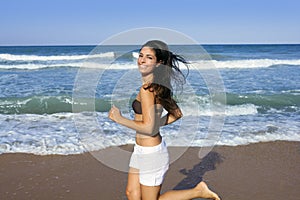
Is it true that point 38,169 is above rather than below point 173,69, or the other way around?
below

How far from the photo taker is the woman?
2539 mm

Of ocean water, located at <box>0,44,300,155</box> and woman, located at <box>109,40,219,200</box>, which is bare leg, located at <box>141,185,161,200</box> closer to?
woman, located at <box>109,40,219,200</box>

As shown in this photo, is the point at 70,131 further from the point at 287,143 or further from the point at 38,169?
the point at 287,143

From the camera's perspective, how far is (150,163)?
2.72m

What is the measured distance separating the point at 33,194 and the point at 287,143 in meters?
4.26

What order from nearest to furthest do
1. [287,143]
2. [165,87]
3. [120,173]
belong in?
1. [165,87]
2. [120,173]
3. [287,143]

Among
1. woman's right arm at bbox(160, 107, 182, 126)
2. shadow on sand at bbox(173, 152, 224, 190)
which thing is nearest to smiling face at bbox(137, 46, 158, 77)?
woman's right arm at bbox(160, 107, 182, 126)

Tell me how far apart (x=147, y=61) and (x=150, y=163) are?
2.75 ft

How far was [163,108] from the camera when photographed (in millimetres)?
2768

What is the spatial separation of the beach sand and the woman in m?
1.02

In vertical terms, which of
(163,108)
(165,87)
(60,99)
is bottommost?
(60,99)

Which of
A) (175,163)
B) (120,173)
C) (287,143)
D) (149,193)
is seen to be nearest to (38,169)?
Answer: (120,173)

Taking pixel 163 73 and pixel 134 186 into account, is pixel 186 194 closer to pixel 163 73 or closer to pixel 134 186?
pixel 134 186

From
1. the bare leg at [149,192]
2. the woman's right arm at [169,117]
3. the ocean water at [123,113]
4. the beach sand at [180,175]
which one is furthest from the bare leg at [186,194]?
the ocean water at [123,113]
